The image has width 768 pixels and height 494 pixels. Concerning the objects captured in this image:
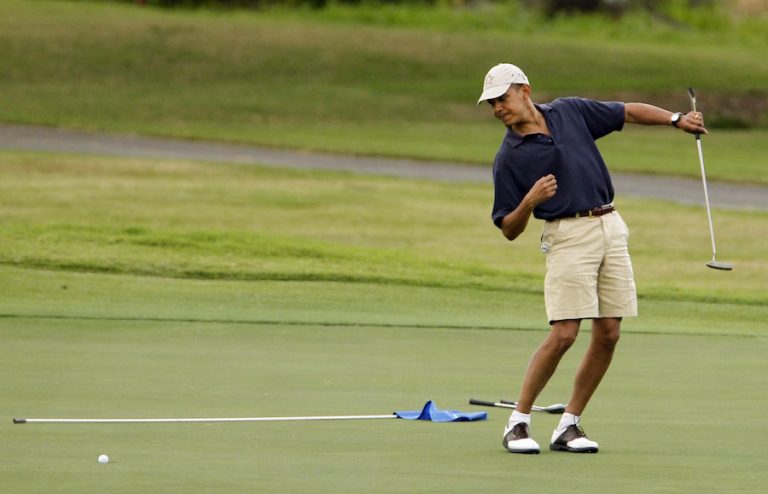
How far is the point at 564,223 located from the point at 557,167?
0.26 meters

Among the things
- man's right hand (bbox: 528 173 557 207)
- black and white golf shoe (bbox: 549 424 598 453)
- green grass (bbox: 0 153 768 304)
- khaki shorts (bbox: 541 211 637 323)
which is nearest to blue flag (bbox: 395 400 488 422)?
black and white golf shoe (bbox: 549 424 598 453)

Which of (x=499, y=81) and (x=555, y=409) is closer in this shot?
(x=499, y=81)

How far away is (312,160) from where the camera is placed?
1185 inches

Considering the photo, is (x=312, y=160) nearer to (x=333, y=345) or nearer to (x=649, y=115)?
(x=333, y=345)

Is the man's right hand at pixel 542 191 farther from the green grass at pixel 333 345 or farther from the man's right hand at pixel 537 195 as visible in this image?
the green grass at pixel 333 345

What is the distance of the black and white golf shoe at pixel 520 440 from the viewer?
7.08 m

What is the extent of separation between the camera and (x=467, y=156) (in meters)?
30.7

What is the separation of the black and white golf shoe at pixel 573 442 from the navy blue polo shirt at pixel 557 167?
99cm

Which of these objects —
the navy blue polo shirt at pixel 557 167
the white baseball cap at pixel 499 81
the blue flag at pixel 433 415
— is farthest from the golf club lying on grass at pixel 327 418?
the white baseball cap at pixel 499 81

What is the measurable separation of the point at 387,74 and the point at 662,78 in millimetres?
7200

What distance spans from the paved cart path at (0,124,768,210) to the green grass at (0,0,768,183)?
2.94 ft

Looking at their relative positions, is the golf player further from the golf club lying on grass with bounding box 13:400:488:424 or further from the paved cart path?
the paved cart path

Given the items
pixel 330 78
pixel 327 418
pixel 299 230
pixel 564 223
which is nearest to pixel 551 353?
pixel 564 223

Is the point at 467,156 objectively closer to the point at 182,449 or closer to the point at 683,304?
the point at 683,304
